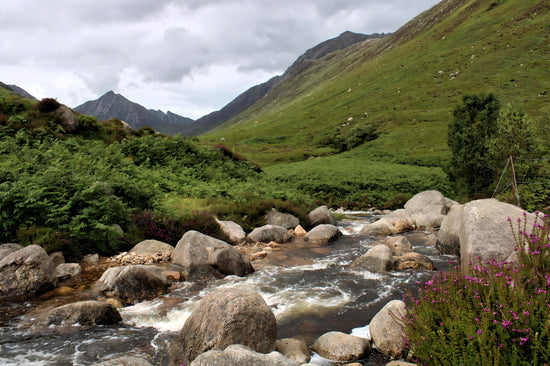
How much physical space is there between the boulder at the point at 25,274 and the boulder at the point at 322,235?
35.4 ft

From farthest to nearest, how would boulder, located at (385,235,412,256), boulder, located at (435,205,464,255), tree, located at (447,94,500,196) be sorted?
tree, located at (447,94,500,196) < boulder, located at (385,235,412,256) < boulder, located at (435,205,464,255)

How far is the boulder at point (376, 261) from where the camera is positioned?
11.0 meters

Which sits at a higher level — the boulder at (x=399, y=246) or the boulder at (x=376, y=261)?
the boulder at (x=376, y=261)

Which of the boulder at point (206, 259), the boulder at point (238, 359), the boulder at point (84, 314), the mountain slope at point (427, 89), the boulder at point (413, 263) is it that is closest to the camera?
the boulder at point (238, 359)

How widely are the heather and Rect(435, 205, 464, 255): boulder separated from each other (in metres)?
8.92

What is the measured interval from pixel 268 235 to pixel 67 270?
848 centimetres

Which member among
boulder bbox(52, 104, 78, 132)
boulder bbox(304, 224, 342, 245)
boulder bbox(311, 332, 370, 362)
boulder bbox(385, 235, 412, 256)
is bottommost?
boulder bbox(385, 235, 412, 256)

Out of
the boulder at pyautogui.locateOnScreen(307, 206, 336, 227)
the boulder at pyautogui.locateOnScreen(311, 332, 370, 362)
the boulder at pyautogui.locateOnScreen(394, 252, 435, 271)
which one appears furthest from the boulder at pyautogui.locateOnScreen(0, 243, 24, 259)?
the boulder at pyautogui.locateOnScreen(307, 206, 336, 227)

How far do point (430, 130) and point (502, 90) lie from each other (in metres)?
19.4

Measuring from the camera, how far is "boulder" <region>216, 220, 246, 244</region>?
14795 mm

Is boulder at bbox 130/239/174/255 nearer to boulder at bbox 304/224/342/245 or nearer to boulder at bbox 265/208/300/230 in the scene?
boulder at bbox 304/224/342/245

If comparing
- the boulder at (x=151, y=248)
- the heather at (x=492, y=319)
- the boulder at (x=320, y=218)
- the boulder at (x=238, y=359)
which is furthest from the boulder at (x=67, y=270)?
the boulder at (x=320, y=218)

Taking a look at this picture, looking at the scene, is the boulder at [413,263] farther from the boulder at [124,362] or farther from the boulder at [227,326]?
the boulder at [124,362]

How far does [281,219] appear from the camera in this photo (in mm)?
18781
